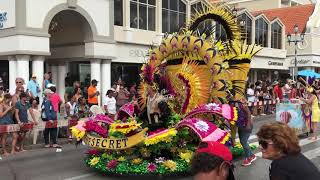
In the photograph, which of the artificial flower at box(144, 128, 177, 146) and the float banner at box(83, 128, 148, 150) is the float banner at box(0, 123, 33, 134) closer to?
the float banner at box(83, 128, 148, 150)

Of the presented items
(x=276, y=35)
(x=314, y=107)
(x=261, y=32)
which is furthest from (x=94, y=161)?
(x=276, y=35)

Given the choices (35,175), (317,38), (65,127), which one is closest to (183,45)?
(35,175)

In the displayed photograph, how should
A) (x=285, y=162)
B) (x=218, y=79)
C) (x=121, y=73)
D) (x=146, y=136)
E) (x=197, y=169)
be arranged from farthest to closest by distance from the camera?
(x=121, y=73) → (x=218, y=79) → (x=146, y=136) → (x=285, y=162) → (x=197, y=169)

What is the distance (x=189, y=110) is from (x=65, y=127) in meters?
5.89

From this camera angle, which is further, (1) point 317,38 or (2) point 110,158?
(1) point 317,38

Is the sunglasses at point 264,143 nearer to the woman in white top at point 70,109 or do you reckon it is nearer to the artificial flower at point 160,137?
the artificial flower at point 160,137

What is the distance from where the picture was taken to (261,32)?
40.8m

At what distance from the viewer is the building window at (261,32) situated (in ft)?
132

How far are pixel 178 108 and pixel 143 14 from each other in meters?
17.0

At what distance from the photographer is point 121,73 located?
1078 inches

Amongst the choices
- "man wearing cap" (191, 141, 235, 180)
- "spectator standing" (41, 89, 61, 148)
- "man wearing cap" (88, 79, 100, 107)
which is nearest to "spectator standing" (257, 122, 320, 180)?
"man wearing cap" (191, 141, 235, 180)

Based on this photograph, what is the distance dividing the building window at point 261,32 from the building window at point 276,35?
138cm

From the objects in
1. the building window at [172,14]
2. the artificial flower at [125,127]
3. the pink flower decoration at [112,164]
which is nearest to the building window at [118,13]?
the building window at [172,14]

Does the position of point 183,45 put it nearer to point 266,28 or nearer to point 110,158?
point 110,158
